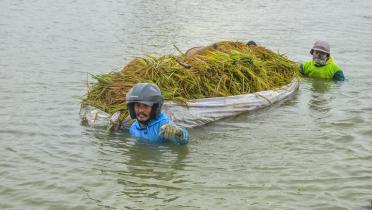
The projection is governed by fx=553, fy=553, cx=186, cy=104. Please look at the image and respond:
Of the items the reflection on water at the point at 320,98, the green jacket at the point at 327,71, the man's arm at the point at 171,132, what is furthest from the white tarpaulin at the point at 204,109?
the green jacket at the point at 327,71

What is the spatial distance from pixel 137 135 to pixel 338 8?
1831 centimetres

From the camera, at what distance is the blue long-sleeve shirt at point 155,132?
6805 millimetres

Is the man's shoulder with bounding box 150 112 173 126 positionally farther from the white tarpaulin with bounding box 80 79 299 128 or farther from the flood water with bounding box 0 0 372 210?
the white tarpaulin with bounding box 80 79 299 128

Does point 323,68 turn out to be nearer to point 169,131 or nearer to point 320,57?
point 320,57

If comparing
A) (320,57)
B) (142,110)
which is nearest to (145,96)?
(142,110)

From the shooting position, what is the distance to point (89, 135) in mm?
7508

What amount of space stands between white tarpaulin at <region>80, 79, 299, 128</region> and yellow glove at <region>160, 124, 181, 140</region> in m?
0.96

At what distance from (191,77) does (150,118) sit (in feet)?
4.65

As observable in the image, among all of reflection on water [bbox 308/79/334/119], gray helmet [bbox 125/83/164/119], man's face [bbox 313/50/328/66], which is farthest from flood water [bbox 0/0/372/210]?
gray helmet [bbox 125/83/164/119]

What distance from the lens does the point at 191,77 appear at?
8.08 m

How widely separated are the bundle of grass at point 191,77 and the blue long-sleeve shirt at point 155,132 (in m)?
0.45

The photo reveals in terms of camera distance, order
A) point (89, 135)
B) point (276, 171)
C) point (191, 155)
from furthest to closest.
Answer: point (89, 135)
point (191, 155)
point (276, 171)

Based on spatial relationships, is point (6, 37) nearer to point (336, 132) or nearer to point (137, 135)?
point (137, 135)

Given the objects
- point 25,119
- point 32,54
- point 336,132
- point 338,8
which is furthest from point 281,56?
point 338,8
